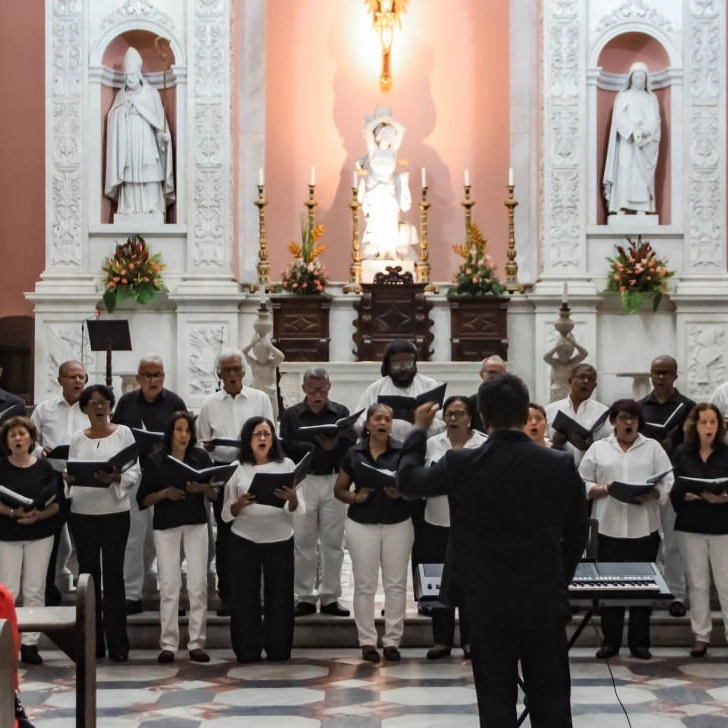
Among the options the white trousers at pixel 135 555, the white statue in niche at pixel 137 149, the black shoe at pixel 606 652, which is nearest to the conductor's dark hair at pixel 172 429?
the white trousers at pixel 135 555

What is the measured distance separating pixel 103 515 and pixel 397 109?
25.6 feet

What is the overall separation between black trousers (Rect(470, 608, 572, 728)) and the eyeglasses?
419cm

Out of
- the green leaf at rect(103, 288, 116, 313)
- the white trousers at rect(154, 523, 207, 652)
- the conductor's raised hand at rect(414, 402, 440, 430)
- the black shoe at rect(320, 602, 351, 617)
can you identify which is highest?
the green leaf at rect(103, 288, 116, 313)

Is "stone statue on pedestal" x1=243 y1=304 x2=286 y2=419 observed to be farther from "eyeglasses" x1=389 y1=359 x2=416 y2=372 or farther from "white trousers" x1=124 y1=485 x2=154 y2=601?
"white trousers" x1=124 y1=485 x2=154 y2=601

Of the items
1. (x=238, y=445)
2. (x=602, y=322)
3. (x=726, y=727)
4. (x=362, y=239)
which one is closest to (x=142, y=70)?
(x=362, y=239)

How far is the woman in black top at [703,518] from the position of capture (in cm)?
777

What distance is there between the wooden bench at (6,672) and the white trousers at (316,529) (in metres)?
5.63

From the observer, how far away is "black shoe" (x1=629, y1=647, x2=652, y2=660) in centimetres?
773

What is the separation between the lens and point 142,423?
8.48 meters

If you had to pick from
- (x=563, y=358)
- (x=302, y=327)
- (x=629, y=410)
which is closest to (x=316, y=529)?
(x=629, y=410)

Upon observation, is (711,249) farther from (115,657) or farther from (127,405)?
(115,657)

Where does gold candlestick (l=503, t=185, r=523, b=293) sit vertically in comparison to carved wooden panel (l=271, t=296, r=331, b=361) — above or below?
above

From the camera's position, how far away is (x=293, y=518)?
8.45 meters

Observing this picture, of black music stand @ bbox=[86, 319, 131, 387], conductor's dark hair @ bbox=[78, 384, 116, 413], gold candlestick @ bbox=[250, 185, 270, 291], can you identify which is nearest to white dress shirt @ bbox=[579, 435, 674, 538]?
conductor's dark hair @ bbox=[78, 384, 116, 413]
